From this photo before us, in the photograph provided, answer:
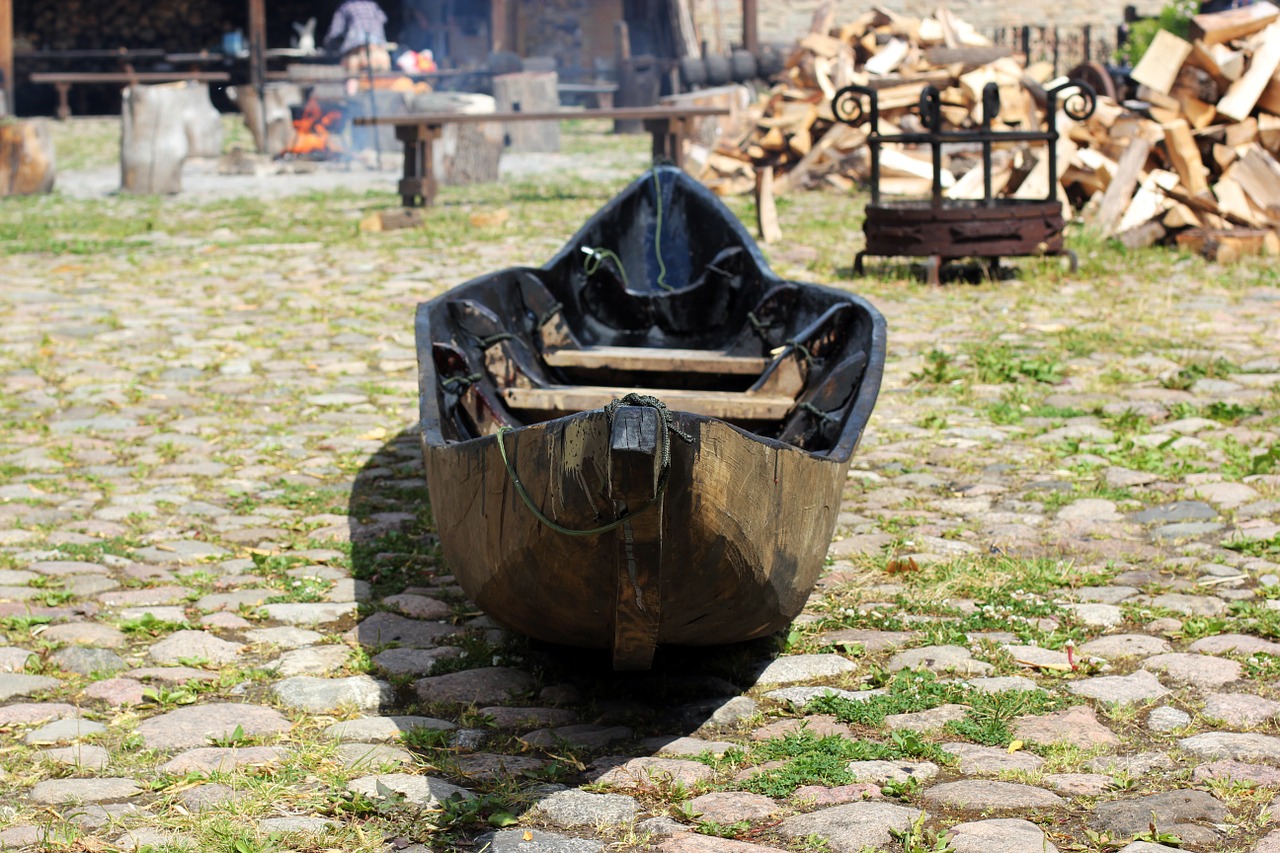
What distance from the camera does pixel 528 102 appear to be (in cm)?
1917

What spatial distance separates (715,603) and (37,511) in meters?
2.94

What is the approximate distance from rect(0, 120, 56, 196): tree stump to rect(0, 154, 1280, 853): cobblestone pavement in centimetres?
790

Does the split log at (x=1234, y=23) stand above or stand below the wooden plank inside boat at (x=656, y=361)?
above

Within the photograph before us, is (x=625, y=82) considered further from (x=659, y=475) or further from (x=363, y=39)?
(x=659, y=475)

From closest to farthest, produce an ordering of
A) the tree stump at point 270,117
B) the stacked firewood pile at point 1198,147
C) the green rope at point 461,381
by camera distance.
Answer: the green rope at point 461,381 < the stacked firewood pile at point 1198,147 < the tree stump at point 270,117

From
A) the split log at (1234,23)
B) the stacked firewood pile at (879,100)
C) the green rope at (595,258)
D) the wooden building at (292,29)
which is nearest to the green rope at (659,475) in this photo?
the green rope at (595,258)

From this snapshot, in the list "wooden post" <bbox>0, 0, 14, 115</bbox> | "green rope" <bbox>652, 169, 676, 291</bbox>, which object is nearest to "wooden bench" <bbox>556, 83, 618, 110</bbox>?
"wooden post" <bbox>0, 0, 14, 115</bbox>

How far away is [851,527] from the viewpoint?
468 cm

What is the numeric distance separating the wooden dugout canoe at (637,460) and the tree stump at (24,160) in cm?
1015

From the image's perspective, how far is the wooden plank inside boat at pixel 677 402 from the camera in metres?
4.54

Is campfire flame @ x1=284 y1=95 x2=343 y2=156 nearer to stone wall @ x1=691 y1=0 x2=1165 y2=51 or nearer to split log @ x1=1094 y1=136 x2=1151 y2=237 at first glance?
stone wall @ x1=691 y1=0 x2=1165 y2=51

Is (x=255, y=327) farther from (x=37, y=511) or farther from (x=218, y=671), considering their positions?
(x=218, y=671)

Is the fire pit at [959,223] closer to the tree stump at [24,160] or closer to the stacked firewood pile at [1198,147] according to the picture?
the stacked firewood pile at [1198,147]

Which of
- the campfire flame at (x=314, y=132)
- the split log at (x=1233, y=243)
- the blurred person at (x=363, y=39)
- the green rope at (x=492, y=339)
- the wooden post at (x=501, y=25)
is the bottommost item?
the green rope at (x=492, y=339)
